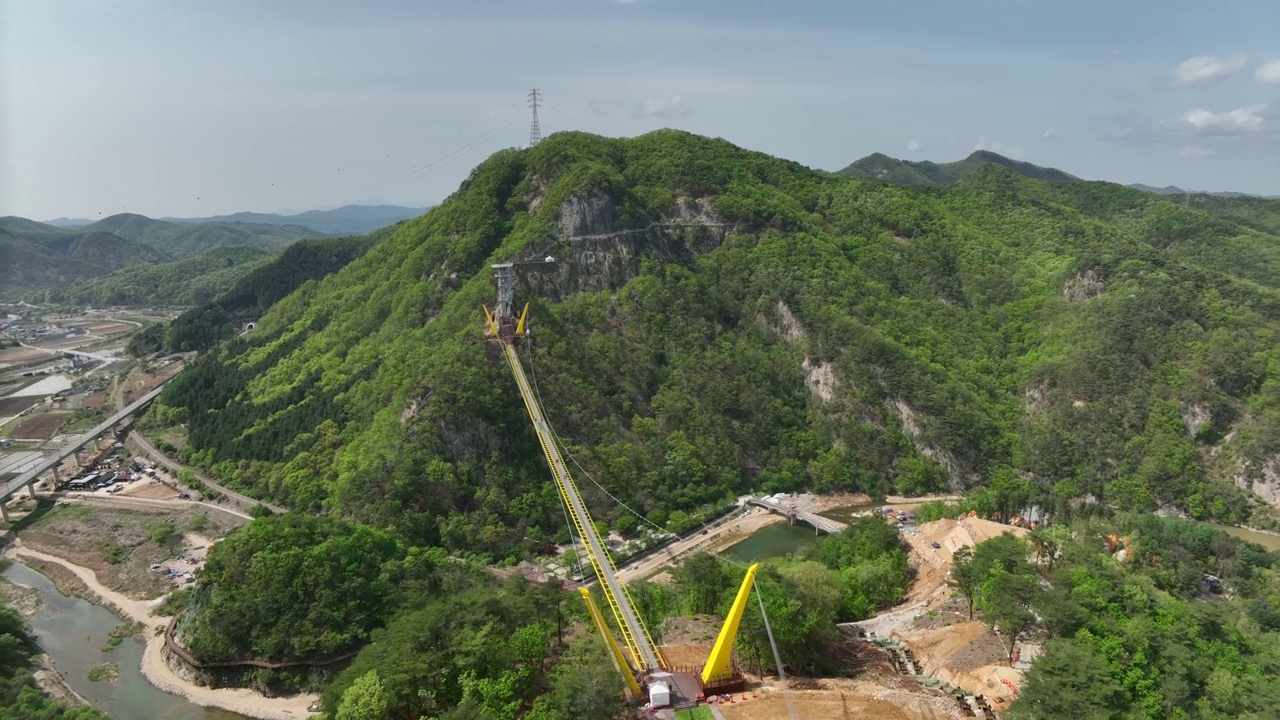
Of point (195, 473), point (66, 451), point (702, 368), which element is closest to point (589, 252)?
point (702, 368)

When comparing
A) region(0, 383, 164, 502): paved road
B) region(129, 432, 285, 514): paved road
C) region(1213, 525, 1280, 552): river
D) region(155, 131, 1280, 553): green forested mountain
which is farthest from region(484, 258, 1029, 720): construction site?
region(0, 383, 164, 502): paved road

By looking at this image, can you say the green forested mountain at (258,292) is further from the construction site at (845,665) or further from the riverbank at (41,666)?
the construction site at (845,665)

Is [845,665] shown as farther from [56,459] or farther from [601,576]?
[56,459]

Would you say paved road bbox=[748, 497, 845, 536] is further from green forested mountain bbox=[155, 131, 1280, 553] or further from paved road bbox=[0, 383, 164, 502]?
paved road bbox=[0, 383, 164, 502]

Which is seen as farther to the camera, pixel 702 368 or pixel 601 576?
pixel 702 368

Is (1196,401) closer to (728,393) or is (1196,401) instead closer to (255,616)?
(728,393)

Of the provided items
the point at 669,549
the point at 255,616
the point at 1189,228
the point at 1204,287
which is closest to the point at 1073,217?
the point at 1204,287
